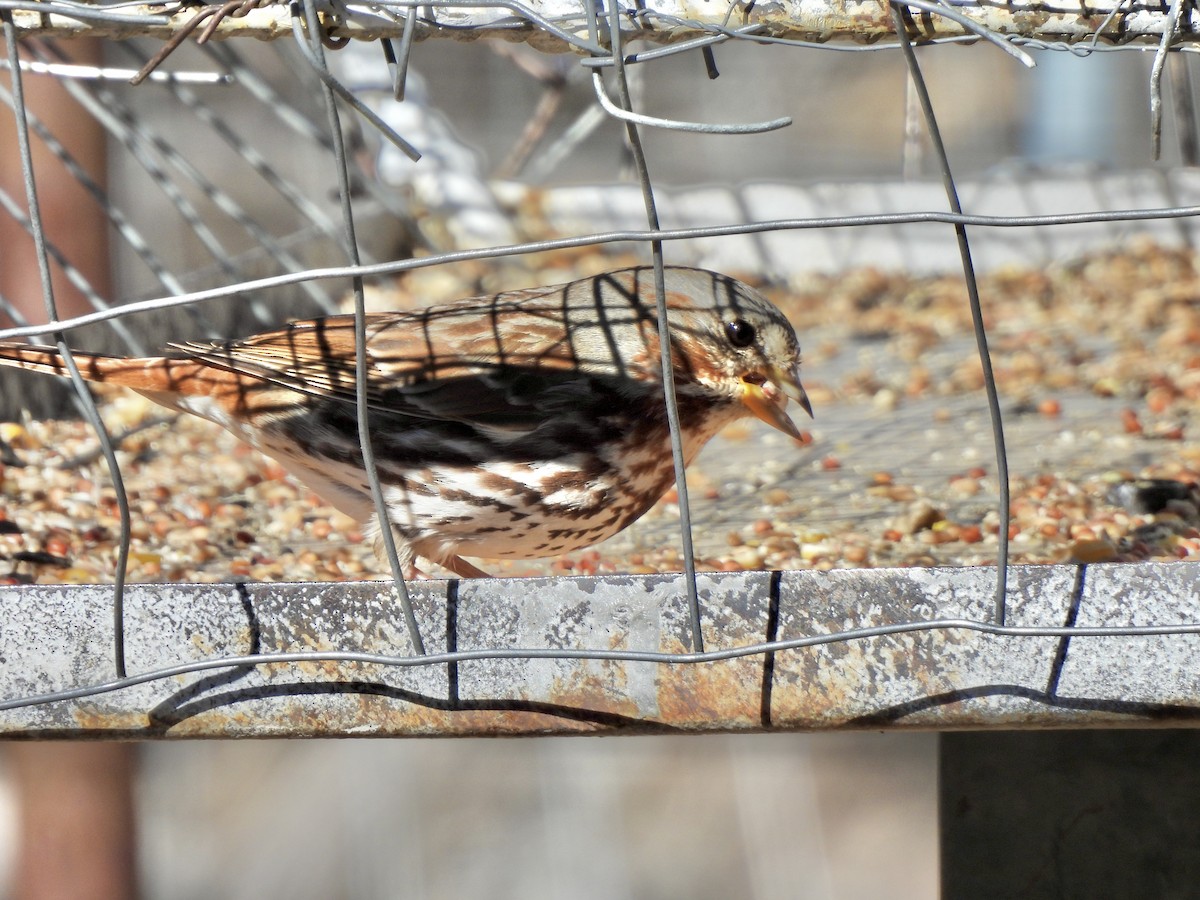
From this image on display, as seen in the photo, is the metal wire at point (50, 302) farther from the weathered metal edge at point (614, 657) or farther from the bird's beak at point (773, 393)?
the bird's beak at point (773, 393)

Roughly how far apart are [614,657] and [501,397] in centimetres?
102

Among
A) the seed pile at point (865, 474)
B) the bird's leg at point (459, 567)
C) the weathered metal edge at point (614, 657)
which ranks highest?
the seed pile at point (865, 474)

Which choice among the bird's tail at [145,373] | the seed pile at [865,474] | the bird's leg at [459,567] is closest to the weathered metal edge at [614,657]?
the seed pile at [865,474]

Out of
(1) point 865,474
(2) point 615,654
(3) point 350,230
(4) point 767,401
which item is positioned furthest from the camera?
(1) point 865,474

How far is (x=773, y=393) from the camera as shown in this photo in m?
2.70

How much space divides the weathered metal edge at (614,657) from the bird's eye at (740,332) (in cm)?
105

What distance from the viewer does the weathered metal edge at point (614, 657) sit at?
5.25ft

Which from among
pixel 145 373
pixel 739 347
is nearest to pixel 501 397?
pixel 739 347

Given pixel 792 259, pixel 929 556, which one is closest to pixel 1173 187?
pixel 792 259

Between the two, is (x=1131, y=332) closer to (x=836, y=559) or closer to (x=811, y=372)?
(x=811, y=372)

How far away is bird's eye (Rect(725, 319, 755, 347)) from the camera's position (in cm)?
265

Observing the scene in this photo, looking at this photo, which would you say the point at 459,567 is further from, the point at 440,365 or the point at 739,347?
the point at 739,347

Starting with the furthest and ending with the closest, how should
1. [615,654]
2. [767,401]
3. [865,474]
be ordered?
[865,474], [767,401], [615,654]

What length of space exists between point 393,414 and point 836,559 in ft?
2.89
